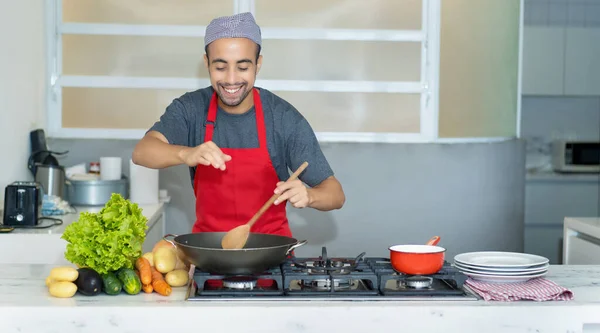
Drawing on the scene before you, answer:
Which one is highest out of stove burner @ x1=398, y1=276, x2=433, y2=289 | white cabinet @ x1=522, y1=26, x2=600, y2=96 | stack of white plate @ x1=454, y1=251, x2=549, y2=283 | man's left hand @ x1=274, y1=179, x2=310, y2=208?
white cabinet @ x1=522, y1=26, x2=600, y2=96

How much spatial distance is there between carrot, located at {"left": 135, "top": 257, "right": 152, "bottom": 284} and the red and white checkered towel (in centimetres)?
82

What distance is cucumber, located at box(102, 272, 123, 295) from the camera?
5.81 feet

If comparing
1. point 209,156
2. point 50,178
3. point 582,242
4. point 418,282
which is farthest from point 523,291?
point 50,178

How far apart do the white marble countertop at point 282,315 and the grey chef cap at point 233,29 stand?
2.94 ft

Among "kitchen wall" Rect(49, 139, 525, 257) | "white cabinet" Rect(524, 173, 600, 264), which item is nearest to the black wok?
"kitchen wall" Rect(49, 139, 525, 257)

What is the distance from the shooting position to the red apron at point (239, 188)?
2.60m

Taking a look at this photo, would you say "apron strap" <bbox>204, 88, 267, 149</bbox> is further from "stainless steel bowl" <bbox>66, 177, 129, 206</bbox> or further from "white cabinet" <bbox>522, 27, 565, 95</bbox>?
"white cabinet" <bbox>522, 27, 565, 95</bbox>

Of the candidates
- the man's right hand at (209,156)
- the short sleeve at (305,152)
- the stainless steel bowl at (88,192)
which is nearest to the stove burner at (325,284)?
the man's right hand at (209,156)

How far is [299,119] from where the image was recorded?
8.56 ft

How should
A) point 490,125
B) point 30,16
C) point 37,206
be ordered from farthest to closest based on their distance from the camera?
point 490,125 < point 30,16 < point 37,206

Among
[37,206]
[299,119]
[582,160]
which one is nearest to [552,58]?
[582,160]

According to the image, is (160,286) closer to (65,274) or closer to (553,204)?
(65,274)

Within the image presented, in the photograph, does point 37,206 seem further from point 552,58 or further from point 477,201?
point 552,58

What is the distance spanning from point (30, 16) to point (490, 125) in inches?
107
